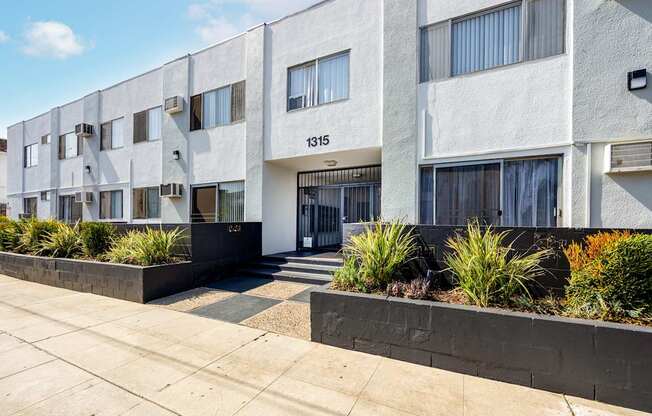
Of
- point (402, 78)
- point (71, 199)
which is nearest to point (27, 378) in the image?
point (402, 78)

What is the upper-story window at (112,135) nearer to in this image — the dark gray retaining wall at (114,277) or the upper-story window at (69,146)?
the upper-story window at (69,146)

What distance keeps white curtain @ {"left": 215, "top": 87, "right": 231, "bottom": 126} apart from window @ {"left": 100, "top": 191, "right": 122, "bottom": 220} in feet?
20.6

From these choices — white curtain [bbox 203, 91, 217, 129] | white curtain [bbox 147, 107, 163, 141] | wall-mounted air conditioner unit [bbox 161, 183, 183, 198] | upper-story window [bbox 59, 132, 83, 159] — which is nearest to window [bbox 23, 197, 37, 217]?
upper-story window [bbox 59, 132, 83, 159]

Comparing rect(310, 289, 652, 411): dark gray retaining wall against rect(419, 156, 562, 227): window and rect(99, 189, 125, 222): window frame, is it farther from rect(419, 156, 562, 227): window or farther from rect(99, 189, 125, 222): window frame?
rect(99, 189, 125, 222): window frame

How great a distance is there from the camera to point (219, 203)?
9.76 m

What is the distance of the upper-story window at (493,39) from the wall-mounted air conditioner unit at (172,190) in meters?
8.54

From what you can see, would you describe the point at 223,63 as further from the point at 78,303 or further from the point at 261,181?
the point at 78,303

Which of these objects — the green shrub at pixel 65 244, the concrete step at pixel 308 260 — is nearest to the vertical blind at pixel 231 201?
the concrete step at pixel 308 260

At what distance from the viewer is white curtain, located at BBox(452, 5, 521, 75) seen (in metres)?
5.85

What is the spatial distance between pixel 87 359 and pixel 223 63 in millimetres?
9019

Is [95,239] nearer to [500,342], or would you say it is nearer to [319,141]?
[319,141]

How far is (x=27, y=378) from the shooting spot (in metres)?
3.14

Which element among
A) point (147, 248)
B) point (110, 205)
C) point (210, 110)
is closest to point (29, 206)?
point (110, 205)

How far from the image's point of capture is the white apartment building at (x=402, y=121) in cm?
509
